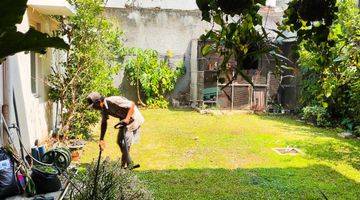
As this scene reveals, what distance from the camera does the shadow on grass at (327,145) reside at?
8.19 m

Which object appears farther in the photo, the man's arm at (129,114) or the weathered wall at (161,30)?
Answer: the weathered wall at (161,30)

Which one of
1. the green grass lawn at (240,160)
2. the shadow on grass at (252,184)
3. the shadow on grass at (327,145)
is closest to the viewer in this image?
the shadow on grass at (252,184)

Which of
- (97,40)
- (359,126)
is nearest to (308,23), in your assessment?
(97,40)

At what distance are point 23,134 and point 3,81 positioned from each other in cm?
137

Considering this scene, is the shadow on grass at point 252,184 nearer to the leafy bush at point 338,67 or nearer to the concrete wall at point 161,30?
the leafy bush at point 338,67

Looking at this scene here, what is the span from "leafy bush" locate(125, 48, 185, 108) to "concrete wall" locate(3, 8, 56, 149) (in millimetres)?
5981

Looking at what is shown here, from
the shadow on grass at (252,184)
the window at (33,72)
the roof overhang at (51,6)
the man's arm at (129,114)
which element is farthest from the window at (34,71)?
the shadow on grass at (252,184)

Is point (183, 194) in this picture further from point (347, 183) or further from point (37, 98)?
point (37, 98)

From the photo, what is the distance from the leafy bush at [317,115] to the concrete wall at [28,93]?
26.7ft

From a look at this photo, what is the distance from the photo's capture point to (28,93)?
7211mm

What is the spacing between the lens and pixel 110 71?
9.52 meters

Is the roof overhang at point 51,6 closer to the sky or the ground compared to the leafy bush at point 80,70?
closer to the sky

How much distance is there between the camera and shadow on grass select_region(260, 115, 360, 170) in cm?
819

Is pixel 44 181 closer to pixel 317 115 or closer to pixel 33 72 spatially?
pixel 33 72
